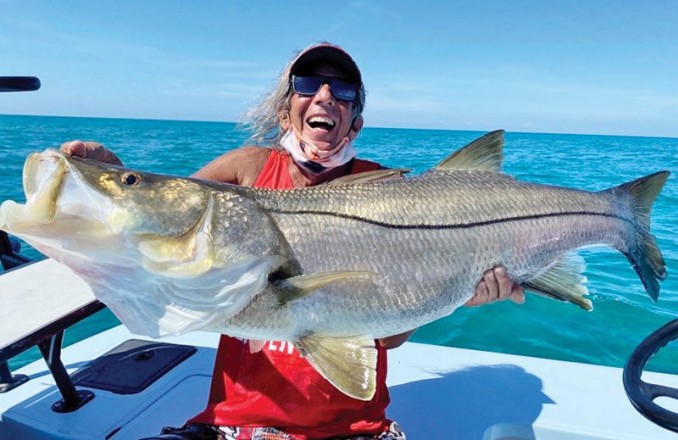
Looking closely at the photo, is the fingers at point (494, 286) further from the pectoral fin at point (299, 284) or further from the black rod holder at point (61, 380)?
the black rod holder at point (61, 380)

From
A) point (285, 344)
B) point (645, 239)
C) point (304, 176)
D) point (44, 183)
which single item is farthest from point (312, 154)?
point (645, 239)

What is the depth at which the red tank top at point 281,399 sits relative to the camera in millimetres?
2184

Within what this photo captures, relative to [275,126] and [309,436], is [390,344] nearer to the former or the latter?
[309,436]

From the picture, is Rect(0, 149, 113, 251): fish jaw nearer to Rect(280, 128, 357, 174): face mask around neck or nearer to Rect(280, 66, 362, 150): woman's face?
Rect(280, 128, 357, 174): face mask around neck

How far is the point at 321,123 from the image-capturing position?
2.57 metres

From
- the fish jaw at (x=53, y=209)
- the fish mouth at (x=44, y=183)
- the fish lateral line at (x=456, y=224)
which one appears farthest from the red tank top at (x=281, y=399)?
the fish mouth at (x=44, y=183)

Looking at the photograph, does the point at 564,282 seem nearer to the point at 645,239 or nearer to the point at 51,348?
the point at 645,239

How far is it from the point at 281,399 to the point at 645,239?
6.78ft

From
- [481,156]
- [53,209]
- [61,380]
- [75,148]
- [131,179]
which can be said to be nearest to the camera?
[53,209]

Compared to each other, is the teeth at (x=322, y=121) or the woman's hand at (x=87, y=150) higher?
the teeth at (x=322, y=121)

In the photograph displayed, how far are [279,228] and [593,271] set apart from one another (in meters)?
8.79

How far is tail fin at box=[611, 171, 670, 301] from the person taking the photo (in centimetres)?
272

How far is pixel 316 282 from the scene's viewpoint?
177cm

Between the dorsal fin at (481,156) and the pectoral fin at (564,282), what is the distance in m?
0.56
